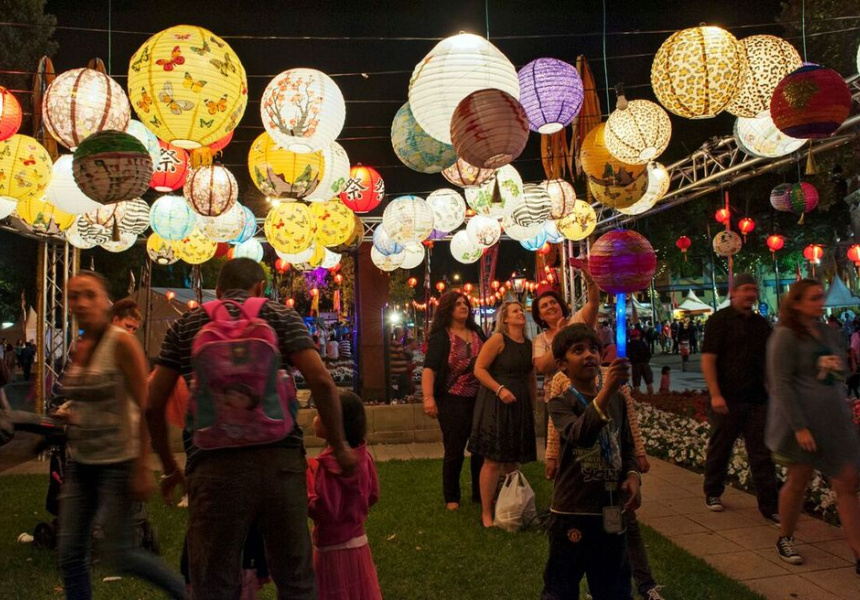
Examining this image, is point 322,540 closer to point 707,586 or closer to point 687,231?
point 707,586

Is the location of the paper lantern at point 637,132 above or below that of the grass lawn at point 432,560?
above

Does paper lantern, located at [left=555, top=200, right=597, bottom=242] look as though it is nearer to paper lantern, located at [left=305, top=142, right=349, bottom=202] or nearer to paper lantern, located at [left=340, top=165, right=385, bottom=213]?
paper lantern, located at [left=340, top=165, right=385, bottom=213]

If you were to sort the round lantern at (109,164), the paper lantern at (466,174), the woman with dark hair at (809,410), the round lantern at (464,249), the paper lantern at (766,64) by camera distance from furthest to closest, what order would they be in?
1. the round lantern at (464,249)
2. the paper lantern at (466,174)
3. the paper lantern at (766,64)
4. the round lantern at (109,164)
5. the woman with dark hair at (809,410)

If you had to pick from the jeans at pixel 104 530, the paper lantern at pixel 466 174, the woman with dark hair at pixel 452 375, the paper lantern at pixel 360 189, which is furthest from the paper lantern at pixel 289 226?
the jeans at pixel 104 530

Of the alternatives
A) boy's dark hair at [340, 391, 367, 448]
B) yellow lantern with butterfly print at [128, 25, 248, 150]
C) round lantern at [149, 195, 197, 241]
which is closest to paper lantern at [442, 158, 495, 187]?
yellow lantern with butterfly print at [128, 25, 248, 150]

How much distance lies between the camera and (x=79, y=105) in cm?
455

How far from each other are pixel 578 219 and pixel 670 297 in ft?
155

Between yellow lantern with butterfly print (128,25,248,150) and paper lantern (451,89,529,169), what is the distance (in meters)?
1.64

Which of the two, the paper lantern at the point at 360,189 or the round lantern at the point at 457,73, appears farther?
the paper lantern at the point at 360,189

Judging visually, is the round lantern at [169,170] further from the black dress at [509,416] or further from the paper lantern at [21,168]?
the black dress at [509,416]

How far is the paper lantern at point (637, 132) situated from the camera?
18.4 ft

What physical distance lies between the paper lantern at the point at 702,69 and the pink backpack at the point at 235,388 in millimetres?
4106

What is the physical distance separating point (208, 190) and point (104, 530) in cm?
404

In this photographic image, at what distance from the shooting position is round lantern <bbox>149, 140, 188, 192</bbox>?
6241 millimetres
